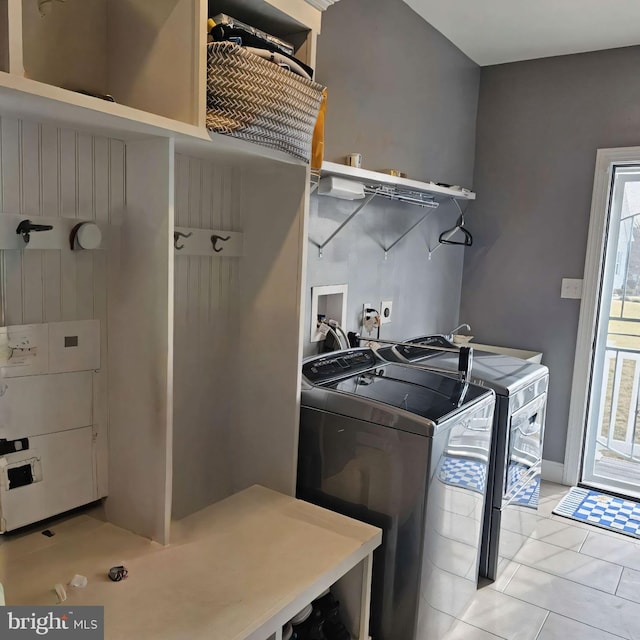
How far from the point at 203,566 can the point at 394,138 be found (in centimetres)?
205

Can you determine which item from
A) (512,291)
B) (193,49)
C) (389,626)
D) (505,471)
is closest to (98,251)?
(193,49)

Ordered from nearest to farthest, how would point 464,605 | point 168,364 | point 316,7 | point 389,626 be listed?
1. point 168,364
2. point 316,7
3. point 389,626
4. point 464,605

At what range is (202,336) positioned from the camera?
183 cm

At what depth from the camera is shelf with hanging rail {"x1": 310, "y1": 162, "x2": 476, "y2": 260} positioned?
213 centimetres

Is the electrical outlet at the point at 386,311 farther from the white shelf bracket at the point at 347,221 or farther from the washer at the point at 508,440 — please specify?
the white shelf bracket at the point at 347,221

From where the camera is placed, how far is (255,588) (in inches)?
50.8

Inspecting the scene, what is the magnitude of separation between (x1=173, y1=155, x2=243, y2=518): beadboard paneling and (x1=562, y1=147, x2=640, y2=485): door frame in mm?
2229

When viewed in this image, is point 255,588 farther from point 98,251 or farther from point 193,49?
point 193,49

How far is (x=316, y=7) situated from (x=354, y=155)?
775mm

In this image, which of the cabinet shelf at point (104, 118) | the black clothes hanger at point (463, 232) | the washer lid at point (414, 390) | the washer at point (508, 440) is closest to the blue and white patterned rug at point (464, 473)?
the washer lid at point (414, 390)

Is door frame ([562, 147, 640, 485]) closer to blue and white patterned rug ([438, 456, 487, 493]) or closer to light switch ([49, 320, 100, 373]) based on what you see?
blue and white patterned rug ([438, 456, 487, 493])

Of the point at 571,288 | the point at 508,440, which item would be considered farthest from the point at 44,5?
the point at 571,288

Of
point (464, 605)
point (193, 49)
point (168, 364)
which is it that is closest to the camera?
point (193, 49)

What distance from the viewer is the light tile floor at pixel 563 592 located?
212cm
